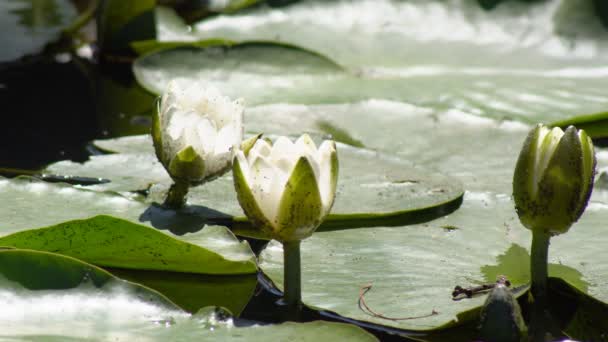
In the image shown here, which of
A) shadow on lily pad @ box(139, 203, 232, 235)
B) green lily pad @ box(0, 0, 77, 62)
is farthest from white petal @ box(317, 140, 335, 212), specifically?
green lily pad @ box(0, 0, 77, 62)

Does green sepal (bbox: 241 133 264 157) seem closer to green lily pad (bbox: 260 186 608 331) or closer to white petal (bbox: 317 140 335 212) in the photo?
white petal (bbox: 317 140 335 212)

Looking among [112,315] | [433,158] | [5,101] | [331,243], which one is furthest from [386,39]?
[112,315]

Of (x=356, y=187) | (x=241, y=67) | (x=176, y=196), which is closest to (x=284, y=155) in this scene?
(x=176, y=196)

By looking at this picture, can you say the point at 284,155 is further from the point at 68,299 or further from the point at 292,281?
the point at 68,299

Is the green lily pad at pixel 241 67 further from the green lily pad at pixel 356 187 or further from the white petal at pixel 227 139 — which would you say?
the white petal at pixel 227 139

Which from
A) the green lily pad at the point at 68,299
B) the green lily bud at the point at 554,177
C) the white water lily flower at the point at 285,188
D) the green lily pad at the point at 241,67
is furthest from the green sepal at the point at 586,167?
the green lily pad at the point at 241,67

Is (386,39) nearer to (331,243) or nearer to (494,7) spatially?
(494,7)
